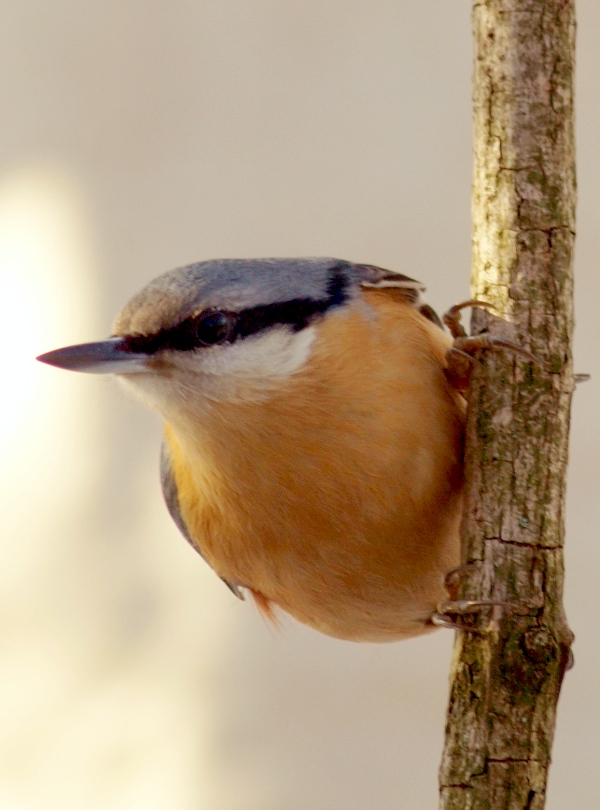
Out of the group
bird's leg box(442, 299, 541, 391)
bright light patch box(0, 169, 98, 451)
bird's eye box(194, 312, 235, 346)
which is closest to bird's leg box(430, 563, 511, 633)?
bird's leg box(442, 299, 541, 391)

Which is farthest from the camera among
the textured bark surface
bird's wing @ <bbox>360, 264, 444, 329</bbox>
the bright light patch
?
the bright light patch

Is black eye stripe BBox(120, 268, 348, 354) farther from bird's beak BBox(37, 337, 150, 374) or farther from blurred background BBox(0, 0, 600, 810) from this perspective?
blurred background BBox(0, 0, 600, 810)

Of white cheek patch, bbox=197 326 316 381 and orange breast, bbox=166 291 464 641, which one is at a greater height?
white cheek patch, bbox=197 326 316 381

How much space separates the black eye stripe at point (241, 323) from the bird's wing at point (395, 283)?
8 cm

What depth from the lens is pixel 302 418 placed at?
34.7 inches

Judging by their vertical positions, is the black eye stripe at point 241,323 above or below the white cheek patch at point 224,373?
above

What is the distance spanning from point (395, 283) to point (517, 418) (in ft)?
0.81

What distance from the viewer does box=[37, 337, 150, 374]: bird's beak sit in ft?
2.85

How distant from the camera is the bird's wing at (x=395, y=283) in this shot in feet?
3.26

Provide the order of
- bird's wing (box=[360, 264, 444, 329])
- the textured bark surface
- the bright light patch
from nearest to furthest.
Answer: the textured bark surface → bird's wing (box=[360, 264, 444, 329]) → the bright light patch

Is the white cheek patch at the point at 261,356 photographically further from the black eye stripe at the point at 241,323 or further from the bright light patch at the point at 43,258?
the bright light patch at the point at 43,258

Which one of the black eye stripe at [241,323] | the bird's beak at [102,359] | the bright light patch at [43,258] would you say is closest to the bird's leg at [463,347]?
the black eye stripe at [241,323]

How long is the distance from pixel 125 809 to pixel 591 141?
1554 millimetres

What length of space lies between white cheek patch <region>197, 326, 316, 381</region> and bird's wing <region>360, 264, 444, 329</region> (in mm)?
115
